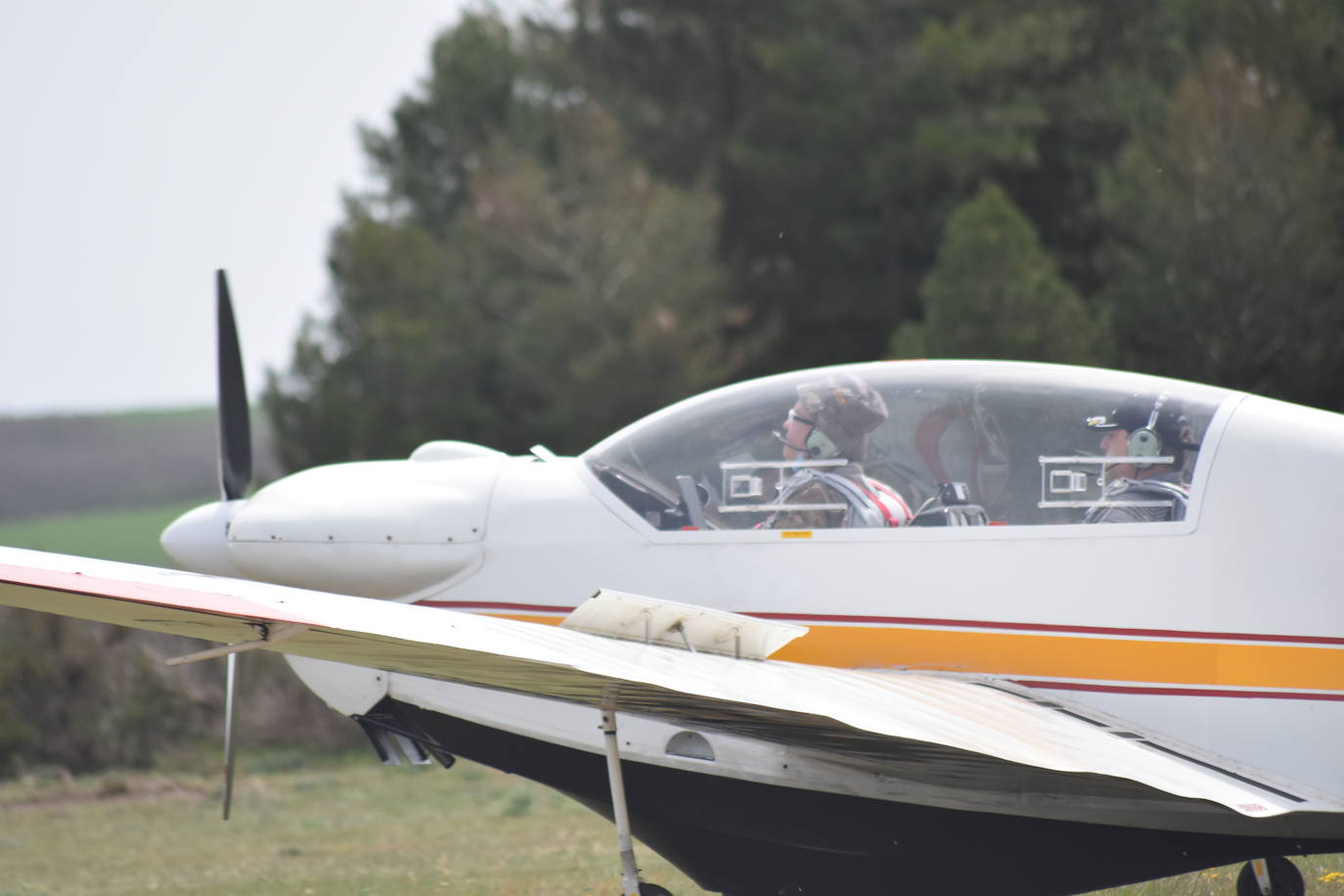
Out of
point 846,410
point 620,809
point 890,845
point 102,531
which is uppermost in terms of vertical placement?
point 846,410

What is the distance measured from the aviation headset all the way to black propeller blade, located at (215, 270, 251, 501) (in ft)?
13.2

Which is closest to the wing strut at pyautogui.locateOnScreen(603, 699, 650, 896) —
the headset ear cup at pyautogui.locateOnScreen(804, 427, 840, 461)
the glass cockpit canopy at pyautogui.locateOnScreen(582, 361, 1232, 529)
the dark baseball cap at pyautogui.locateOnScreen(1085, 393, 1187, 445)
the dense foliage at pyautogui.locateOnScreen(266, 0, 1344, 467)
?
Result: the glass cockpit canopy at pyautogui.locateOnScreen(582, 361, 1232, 529)

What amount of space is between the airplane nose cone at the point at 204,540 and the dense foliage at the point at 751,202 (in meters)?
14.3

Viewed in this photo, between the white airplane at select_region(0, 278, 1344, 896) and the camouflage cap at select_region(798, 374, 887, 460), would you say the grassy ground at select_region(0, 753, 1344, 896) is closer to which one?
the white airplane at select_region(0, 278, 1344, 896)

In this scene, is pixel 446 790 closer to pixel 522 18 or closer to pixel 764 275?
pixel 764 275

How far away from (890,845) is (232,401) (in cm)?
380

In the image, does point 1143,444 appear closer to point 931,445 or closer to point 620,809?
point 931,445

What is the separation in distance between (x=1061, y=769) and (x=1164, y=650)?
91cm

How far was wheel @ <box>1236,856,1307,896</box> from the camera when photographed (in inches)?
229

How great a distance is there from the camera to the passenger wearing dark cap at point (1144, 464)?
5016mm

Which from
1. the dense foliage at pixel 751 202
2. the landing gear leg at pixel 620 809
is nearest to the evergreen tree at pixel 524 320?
the dense foliage at pixel 751 202

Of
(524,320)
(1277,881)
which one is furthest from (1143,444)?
(524,320)

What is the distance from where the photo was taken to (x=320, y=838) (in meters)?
11.0

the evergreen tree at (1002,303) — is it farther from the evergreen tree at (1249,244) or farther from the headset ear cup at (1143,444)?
the headset ear cup at (1143,444)
